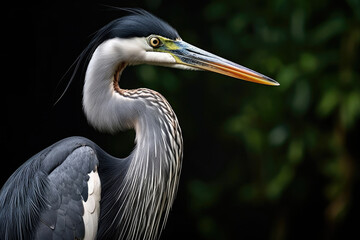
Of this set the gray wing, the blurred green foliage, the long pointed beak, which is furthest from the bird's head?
the blurred green foliage

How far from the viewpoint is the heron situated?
1826 millimetres

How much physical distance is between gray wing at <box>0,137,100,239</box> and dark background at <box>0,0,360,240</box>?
1322 mm

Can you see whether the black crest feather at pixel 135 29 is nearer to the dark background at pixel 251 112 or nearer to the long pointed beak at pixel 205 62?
the long pointed beak at pixel 205 62

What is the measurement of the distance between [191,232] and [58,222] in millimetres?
1986

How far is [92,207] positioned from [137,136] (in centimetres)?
28

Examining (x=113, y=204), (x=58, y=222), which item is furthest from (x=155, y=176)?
(x=58, y=222)

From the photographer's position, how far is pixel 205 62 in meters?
1.91

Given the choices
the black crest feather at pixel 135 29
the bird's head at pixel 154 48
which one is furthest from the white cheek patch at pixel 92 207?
the bird's head at pixel 154 48

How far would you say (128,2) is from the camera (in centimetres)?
334

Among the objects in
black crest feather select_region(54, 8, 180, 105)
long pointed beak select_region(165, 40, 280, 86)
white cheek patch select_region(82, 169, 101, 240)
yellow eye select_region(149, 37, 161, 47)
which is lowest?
white cheek patch select_region(82, 169, 101, 240)

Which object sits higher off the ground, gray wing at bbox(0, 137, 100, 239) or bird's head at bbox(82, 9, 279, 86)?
bird's head at bbox(82, 9, 279, 86)

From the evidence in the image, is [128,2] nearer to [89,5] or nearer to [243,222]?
[89,5]

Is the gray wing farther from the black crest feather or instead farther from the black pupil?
the black pupil

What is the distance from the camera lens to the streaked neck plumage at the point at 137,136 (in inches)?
73.4
